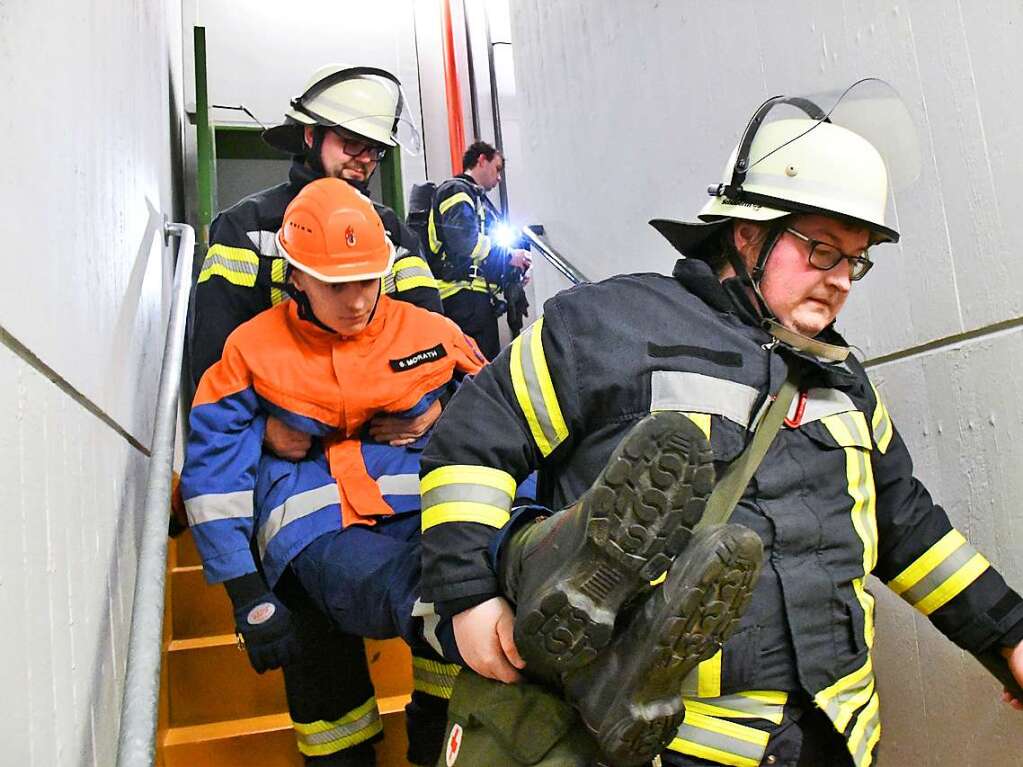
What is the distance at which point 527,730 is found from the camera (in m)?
1.33

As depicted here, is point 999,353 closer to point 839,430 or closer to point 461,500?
point 839,430

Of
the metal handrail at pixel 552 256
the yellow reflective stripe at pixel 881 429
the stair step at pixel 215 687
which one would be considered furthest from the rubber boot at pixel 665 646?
the metal handrail at pixel 552 256

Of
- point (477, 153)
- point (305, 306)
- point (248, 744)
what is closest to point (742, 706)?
point (305, 306)

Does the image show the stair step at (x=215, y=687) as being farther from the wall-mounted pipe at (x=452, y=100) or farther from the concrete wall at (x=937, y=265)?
the wall-mounted pipe at (x=452, y=100)

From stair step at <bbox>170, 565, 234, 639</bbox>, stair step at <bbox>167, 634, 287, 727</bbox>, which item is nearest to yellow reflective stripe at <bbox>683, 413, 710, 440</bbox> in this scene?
stair step at <bbox>167, 634, 287, 727</bbox>

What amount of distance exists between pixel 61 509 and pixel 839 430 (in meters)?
1.19

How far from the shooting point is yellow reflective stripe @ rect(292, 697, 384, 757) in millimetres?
2160

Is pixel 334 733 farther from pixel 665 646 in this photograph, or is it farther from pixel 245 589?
pixel 665 646

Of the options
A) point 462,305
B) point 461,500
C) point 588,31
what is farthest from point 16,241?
point 462,305

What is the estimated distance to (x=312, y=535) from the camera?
1998 mm

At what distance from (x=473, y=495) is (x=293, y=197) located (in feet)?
5.48

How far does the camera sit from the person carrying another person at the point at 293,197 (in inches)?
101

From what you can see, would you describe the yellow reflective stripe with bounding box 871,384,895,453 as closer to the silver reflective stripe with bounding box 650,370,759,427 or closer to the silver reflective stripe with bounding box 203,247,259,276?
the silver reflective stripe with bounding box 650,370,759,427

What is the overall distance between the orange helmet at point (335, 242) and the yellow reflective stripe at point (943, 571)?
1.28m
